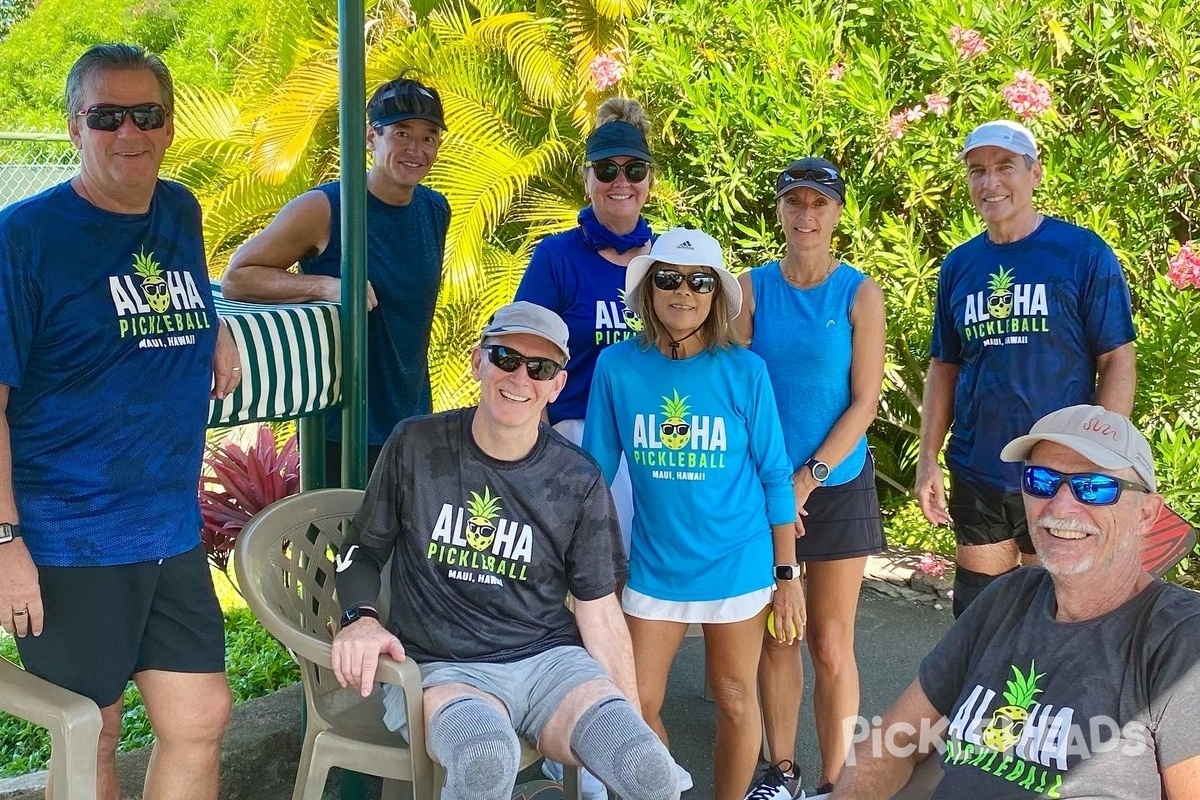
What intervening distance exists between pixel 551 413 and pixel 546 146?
4546mm

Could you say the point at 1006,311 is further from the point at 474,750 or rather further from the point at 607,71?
the point at 607,71

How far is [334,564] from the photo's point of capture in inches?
123

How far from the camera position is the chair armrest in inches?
97.2

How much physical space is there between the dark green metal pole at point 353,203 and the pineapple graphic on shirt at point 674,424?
95 cm

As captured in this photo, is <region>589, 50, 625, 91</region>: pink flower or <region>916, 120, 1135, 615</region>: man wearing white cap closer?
<region>916, 120, 1135, 615</region>: man wearing white cap

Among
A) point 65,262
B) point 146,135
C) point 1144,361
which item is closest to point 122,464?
point 65,262

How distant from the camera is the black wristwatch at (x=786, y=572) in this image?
3.13 metres

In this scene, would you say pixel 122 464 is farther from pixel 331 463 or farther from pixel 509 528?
pixel 331 463

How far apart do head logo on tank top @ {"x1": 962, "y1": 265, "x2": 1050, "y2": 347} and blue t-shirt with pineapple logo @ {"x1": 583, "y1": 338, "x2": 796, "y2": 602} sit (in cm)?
83

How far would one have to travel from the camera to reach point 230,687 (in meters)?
3.76

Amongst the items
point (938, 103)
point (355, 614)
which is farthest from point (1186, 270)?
point (355, 614)

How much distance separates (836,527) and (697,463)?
610mm

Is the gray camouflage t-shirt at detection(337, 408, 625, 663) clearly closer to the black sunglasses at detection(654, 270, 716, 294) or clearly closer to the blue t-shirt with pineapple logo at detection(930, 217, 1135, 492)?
the black sunglasses at detection(654, 270, 716, 294)

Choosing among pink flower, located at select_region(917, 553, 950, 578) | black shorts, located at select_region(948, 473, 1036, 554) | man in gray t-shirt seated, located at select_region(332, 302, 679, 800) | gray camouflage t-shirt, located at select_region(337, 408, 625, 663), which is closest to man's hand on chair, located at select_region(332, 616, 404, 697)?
man in gray t-shirt seated, located at select_region(332, 302, 679, 800)
